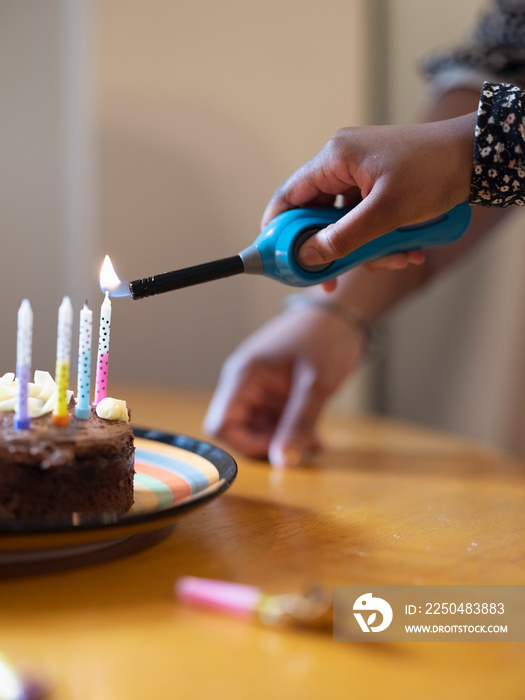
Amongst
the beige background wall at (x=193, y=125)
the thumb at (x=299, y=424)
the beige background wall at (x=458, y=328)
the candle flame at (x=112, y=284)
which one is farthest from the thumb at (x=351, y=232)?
the beige background wall at (x=458, y=328)

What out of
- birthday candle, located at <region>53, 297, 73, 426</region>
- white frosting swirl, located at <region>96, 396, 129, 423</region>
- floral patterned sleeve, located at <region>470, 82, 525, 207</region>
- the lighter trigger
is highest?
floral patterned sleeve, located at <region>470, 82, 525, 207</region>

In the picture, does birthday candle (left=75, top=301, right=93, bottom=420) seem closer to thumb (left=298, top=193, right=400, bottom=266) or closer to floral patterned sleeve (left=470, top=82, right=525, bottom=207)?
thumb (left=298, top=193, right=400, bottom=266)

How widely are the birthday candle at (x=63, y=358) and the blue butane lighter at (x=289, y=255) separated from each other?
0.07 metres

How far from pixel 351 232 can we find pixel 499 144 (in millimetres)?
160

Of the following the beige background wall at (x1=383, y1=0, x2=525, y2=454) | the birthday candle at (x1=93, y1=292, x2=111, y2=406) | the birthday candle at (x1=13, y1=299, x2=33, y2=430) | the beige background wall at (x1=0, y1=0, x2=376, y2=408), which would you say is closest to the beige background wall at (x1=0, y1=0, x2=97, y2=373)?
the beige background wall at (x1=0, y1=0, x2=376, y2=408)

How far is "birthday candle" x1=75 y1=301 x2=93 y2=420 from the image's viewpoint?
63cm

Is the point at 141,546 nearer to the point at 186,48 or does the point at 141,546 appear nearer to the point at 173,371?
the point at 173,371

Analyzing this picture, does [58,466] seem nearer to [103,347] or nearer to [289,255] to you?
[103,347]

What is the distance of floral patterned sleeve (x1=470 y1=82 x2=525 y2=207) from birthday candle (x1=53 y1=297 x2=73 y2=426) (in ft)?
1.25

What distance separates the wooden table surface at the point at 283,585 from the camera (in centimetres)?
42

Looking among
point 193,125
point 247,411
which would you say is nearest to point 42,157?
point 193,125

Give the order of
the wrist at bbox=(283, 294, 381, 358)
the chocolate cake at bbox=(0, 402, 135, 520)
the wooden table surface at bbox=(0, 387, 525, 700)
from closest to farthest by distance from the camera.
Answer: the wooden table surface at bbox=(0, 387, 525, 700) < the chocolate cake at bbox=(0, 402, 135, 520) < the wrist at bbox=(283, 294, 381, 358)

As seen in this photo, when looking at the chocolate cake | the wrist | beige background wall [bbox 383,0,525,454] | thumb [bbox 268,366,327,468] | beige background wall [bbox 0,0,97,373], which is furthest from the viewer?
beige background wall [bbox 0,0,97,373]

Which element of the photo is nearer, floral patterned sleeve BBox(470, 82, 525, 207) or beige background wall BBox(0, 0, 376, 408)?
floral patterned sleeve BBox(470, 82, 525, 207)
